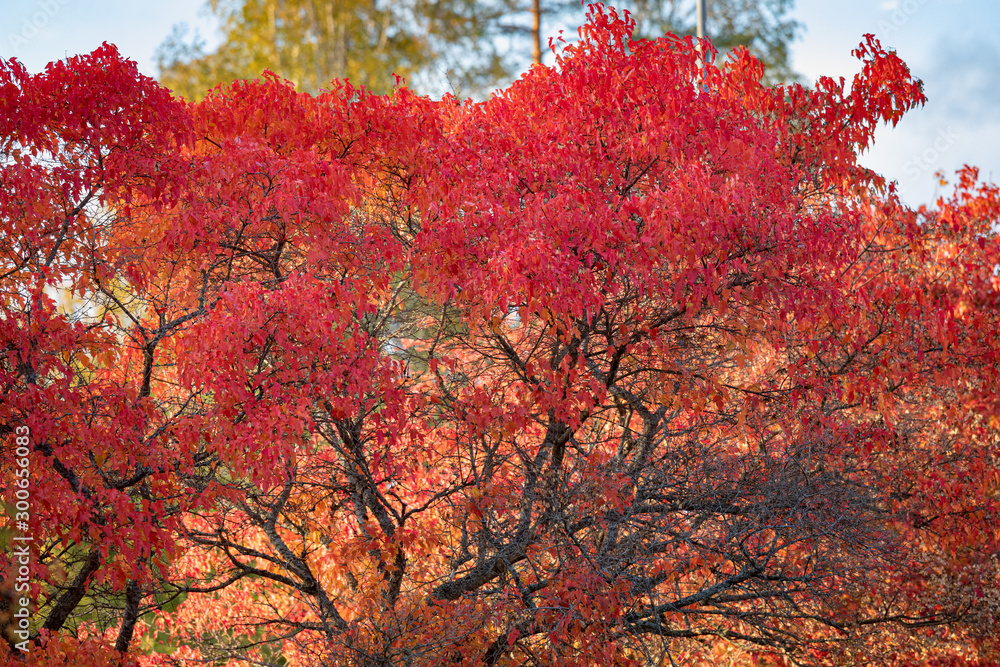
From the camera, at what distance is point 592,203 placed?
7.28 meters

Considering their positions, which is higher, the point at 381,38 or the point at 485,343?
the point at 381,38

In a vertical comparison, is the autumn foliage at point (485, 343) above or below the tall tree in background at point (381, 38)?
below

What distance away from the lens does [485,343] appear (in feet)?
32.8

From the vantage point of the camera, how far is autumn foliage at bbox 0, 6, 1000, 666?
263 inches

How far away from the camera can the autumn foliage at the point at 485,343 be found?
6.67 metres

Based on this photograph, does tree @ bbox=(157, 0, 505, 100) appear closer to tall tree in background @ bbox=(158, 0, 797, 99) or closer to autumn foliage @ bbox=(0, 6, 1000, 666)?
tall tree in background @ bbox=(158, 0, 797, 99)

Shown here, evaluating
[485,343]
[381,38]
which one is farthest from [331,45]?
[485,343]

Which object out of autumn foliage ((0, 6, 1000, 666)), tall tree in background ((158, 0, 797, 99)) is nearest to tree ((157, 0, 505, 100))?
tall tree in background ((158, 0, 797, 99))

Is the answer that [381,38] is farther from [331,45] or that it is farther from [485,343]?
[485,343]

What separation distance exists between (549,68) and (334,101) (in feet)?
7.37

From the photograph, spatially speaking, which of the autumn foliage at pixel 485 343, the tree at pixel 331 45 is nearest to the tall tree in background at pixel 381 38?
the tree at pixel 331 45

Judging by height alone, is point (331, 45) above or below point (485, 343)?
above

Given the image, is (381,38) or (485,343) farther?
(381,38)

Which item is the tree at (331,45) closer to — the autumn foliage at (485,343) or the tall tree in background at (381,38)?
the tall tree in background at (381,38)
